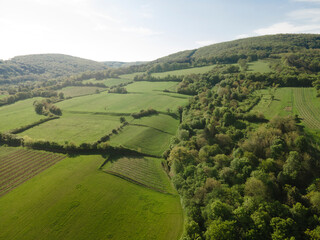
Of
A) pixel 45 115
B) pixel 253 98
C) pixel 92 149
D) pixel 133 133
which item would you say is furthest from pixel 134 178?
pixel 45 115

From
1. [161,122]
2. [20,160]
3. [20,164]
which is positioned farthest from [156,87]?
[20,164]

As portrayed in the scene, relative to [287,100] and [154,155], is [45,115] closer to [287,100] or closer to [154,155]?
[154,155]

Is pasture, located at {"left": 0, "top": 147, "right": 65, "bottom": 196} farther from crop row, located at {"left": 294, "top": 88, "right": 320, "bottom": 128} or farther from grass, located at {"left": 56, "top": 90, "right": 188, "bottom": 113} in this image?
crop row, located at {"left": 294, "top": 88, "right": 320, "bottom": 128}

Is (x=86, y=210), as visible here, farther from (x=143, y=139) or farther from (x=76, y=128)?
(x=76, y=128)

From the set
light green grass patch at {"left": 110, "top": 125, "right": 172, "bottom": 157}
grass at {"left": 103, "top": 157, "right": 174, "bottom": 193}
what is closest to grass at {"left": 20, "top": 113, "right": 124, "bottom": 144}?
light green grass patch at {"left": 110, "top": 125, "right": 172, "bottom": 157}

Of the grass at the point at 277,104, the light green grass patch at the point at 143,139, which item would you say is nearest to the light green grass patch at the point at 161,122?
the light green grass patch at the point at 143,139
